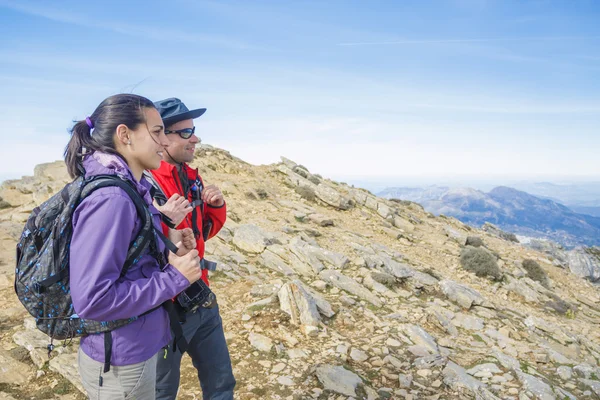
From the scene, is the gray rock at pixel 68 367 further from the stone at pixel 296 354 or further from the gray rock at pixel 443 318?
the gray rock at pixel 443 318

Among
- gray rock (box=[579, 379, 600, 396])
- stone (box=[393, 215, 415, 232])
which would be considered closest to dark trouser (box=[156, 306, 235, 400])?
gray rock (box=[579, 379, 600, 396])

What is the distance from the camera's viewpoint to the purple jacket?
2.04m

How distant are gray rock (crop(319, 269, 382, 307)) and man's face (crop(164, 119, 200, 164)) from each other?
695cm

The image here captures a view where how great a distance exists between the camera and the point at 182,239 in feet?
9.41

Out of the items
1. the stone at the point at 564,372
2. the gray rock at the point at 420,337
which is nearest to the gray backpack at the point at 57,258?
the gray rock at the point at 420,337

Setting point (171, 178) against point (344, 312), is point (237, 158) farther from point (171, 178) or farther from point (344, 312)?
point (171, 178)

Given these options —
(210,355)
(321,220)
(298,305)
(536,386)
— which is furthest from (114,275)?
(321,220)

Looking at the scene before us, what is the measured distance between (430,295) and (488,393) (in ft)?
17.0

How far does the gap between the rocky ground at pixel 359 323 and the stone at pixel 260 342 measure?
0.02m

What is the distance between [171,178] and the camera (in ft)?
12.9

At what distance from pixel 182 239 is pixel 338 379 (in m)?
3.99

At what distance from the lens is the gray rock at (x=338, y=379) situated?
17.8 feet

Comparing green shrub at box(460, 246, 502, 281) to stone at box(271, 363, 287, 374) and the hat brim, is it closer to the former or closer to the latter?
stone at box(271, 363, 287, 374)

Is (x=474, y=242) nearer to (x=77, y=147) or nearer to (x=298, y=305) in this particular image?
(x=298, y=305)
